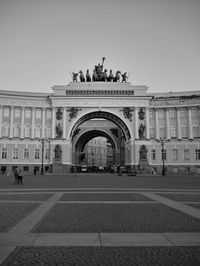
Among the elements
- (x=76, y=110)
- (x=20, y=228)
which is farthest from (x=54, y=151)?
(x=20, y=228)

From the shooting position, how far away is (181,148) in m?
62.1

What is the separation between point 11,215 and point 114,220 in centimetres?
337

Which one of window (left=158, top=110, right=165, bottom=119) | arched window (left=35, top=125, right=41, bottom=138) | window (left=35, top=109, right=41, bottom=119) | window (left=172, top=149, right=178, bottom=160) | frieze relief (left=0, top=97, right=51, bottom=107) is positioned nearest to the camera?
frieze relief (left=0, top=97, right=51, bottom=107)

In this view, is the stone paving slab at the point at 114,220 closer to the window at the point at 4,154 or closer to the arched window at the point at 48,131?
the arched window at the point at 48,131

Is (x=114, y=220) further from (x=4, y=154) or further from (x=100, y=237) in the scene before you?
(x=4, y=154)

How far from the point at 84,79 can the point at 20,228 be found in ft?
198

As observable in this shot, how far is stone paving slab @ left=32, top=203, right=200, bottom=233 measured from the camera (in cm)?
688

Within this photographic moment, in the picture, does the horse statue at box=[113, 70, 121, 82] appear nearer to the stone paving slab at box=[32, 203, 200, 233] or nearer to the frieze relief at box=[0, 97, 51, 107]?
the frieze relief at box=[0, 97, 51, 107]

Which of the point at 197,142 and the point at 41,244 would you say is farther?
the point at 197,142

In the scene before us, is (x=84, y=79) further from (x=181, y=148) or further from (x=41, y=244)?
(x=41, y=244)

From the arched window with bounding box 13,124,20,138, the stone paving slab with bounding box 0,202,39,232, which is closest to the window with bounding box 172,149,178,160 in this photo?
the arched window with bounding box 13,124,20,138

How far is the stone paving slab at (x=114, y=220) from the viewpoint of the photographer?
6879 millimetres

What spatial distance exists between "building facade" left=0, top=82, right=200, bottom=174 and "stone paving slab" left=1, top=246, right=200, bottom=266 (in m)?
55.1

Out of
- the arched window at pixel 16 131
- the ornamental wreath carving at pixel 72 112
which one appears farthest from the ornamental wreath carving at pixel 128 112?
the arched window at pixel 16 131
